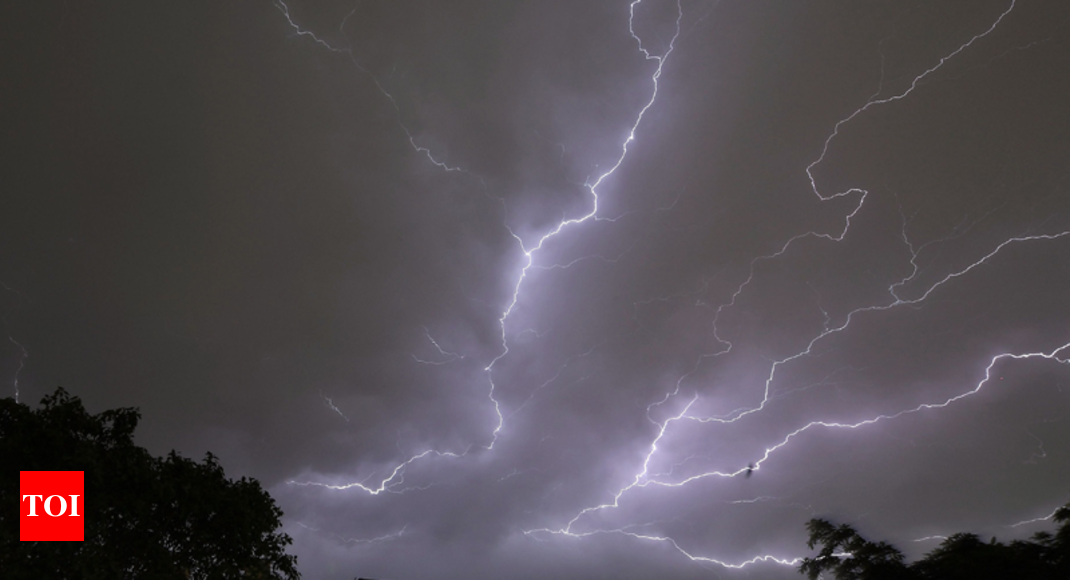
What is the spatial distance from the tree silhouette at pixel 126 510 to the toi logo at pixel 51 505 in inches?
2.8

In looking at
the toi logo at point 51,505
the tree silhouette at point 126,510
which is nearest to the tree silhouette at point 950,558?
the tree silhouette at point 126,510

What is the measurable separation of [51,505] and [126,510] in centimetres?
74

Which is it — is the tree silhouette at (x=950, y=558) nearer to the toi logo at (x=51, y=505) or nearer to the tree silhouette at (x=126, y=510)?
the tree silhouette at (x=126, y=510)

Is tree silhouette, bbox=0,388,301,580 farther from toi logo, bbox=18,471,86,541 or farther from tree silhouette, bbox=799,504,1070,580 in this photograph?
tree silhouette, bbox=799,504,1070,580

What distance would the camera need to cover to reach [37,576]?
16.2 ft

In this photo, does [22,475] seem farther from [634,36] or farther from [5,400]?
[634,36]

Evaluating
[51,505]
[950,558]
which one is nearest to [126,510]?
[51,505]

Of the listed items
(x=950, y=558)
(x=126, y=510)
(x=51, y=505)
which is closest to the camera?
(x=51, y=505)

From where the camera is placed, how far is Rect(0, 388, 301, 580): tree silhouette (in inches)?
203

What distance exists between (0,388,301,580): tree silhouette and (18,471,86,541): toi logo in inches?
2.8

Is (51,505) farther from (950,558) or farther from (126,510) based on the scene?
(950,558)

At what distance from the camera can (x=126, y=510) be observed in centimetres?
584

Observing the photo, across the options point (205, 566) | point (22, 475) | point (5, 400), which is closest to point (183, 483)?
point (205, 566)

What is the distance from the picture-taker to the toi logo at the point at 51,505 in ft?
16.8
